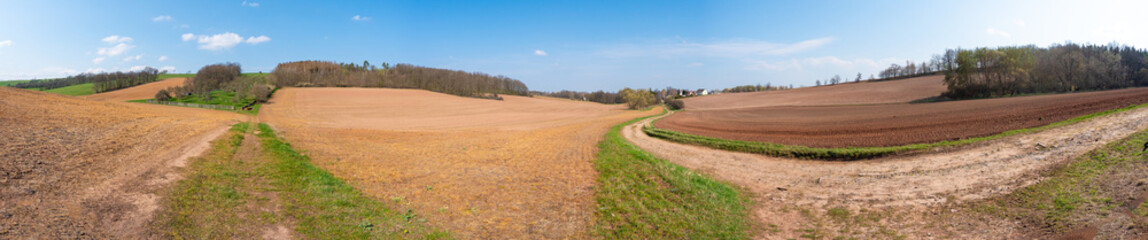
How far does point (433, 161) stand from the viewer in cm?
1519

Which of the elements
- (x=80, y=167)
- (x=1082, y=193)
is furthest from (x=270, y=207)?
(x=1082, y=193)

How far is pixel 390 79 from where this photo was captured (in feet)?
364

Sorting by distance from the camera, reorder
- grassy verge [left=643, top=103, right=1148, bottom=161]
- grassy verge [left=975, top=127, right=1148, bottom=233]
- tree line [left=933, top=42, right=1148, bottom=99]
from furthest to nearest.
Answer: tree line [left=933, top=42, right=1148, bottom=99]
grassy verge [left=643, top=103, right=1148, bottom=161]
grassy verge [left=975, top=127, right=1148, bottom=233]

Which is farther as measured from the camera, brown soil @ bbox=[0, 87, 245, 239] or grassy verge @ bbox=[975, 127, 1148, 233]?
grassy verge @ bbox=[975, 127, 1148, 233]

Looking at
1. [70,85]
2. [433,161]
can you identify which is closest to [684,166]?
[433,161]

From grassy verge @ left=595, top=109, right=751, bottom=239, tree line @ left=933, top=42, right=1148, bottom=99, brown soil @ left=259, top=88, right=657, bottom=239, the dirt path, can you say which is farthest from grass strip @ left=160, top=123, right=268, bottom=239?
tree line @ left=933, top=42, right=1148, bottom=99

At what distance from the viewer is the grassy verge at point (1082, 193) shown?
6926mm

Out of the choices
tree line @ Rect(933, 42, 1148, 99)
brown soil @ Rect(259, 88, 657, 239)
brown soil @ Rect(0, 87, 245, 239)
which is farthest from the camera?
tree line @ Rect(933, 42, 1148, 99)

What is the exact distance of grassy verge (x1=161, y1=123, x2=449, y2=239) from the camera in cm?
664

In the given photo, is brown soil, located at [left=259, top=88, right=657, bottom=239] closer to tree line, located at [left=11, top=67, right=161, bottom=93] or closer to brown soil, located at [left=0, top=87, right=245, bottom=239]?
brown soil, located at [left=0, top=87, right=245, bottom=239]

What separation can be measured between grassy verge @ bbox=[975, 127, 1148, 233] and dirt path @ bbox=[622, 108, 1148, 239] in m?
0.51

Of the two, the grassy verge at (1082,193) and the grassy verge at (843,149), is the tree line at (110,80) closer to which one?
the grassy verge at (843,149)

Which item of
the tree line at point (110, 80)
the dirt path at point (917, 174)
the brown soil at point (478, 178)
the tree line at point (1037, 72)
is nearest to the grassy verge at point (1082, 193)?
the dirt path at point (917, 174)

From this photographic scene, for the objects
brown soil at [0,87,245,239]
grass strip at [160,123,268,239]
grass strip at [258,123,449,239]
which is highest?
brown soil at [0,87,245,239]
